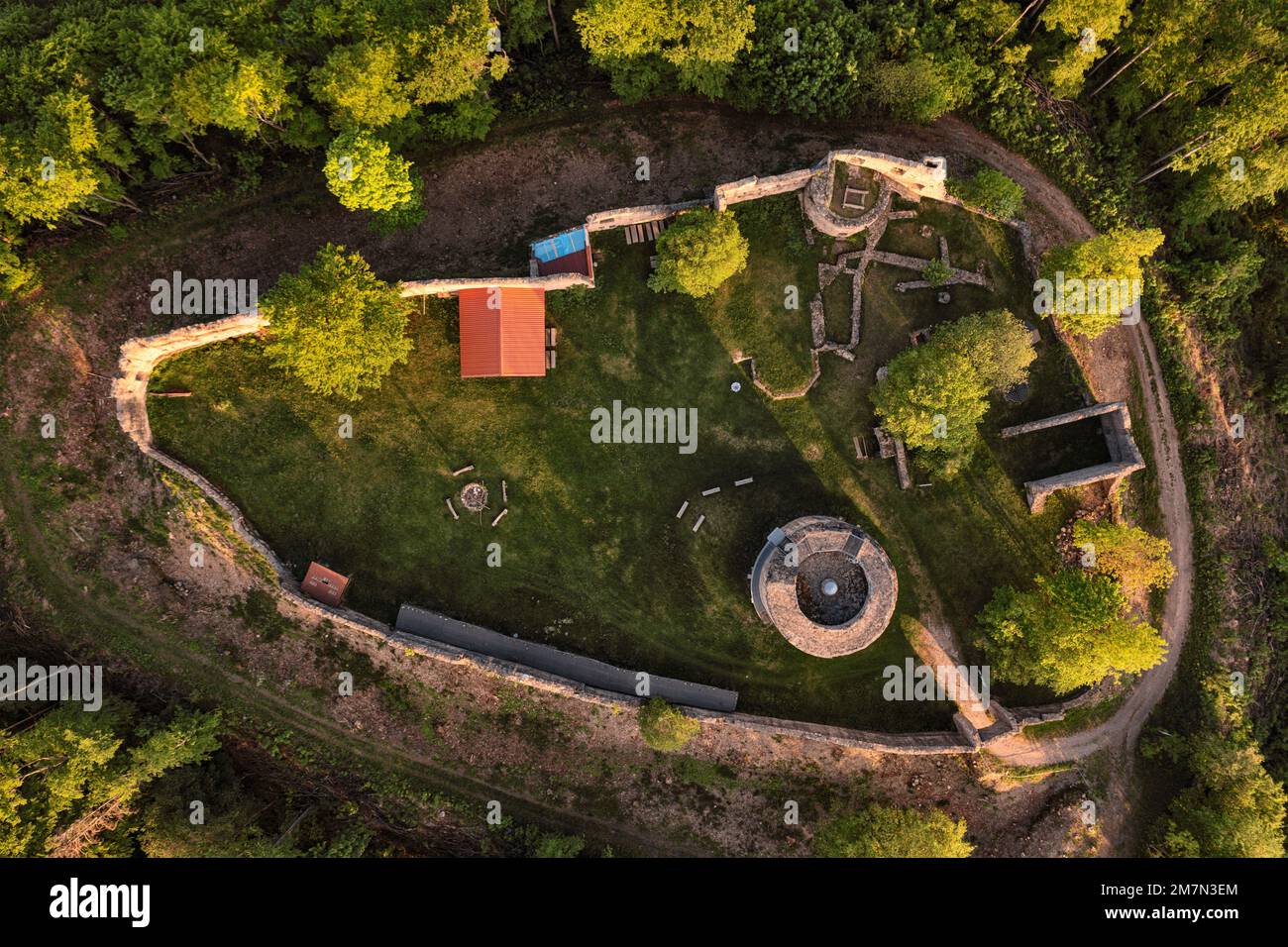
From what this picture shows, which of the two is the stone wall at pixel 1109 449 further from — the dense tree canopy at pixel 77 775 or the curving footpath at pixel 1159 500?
the dense tree canopy at pixel 77 775

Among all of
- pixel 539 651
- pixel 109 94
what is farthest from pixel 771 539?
pixel 109 94

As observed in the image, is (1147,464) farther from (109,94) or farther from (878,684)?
(109,94)

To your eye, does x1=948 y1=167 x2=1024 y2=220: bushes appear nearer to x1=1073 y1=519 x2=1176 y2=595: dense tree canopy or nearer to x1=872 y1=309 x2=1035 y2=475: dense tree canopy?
x1=872 y1=309 x2=1035 y2=475: dense tree canopy

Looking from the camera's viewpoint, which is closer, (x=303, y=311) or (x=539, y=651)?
(x=303, y=311)

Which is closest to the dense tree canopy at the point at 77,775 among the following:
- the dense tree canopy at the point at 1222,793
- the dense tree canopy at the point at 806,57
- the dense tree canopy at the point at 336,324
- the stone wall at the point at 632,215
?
the dense tree canopy at the point at 336,324

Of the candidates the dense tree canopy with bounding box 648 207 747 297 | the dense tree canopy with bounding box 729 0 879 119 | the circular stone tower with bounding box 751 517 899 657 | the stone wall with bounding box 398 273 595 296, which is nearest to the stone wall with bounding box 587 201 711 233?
the dense tree canopy with bounding box 648 207 747 297
